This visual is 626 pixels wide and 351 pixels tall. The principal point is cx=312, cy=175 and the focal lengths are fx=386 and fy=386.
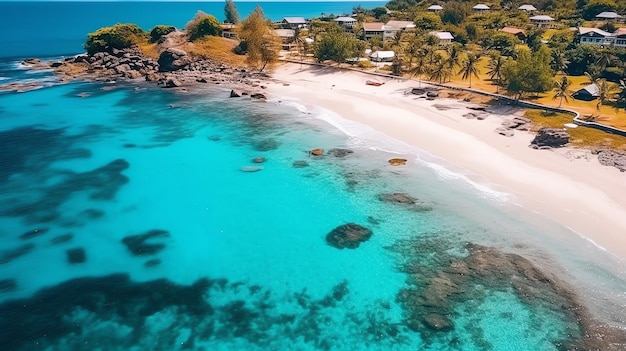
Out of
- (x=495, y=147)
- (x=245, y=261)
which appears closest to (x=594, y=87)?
(x=495, y=147)

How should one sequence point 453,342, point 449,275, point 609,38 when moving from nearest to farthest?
→ point 453,342 < point 449,275 < point 609,38

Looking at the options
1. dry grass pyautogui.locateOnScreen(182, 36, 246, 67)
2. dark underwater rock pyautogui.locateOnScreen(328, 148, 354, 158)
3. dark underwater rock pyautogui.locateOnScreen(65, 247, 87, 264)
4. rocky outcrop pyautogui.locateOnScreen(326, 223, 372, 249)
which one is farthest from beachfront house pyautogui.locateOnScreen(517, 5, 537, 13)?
dark underwater rock pyautogui.locateOnScreen(65, 247, 87, 264)

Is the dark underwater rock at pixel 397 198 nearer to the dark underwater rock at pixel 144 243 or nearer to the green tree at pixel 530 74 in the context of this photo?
the dark underwater rock at pixel 144 243

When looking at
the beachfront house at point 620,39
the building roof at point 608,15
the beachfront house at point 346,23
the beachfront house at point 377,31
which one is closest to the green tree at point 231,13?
the beachfront house at point 346,23

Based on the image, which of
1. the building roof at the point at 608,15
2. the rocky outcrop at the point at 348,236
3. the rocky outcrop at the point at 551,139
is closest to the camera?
the rocky outcrop at the point at 348,236

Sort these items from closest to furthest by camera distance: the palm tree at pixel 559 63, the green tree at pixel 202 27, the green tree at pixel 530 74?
1. the green tree at pixel 530 74
2. the palm tree at pixel 559 63
3. the green tree at pixel 202 27

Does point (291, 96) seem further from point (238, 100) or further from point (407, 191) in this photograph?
point (407, 191)

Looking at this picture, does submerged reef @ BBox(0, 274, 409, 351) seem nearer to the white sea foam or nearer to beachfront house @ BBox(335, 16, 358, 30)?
the white sea foam
